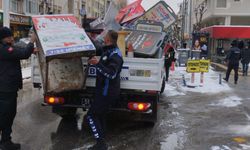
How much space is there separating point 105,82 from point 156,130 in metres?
2.19

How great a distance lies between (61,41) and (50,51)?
29cm

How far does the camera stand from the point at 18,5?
3844 centimetres

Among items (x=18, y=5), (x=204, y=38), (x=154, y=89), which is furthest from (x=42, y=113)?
(x=18, y=5)

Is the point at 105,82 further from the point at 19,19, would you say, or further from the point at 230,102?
the point at 19,19

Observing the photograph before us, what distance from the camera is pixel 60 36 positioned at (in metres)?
5.54

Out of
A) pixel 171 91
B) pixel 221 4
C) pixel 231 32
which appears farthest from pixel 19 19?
pixel 171 91

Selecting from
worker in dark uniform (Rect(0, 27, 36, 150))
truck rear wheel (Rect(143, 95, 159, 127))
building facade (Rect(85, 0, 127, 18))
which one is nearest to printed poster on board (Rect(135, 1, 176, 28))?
truck rear wheel (Rect(143, 95, 159, 127))

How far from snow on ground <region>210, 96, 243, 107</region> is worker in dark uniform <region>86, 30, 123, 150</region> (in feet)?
17.4

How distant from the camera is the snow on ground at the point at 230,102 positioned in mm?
10055

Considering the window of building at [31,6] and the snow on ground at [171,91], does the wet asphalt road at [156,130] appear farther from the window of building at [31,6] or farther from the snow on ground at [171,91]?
the window of building at [31,6]

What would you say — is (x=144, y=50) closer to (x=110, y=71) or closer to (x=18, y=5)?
(x=110, y=71)

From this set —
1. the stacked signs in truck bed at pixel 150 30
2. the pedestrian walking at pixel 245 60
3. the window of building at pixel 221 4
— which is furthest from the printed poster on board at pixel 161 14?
the window of building at pixel 221 4

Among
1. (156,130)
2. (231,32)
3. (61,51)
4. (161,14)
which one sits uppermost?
(231,32)

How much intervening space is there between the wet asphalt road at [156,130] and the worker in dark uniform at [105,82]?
0.66 m
